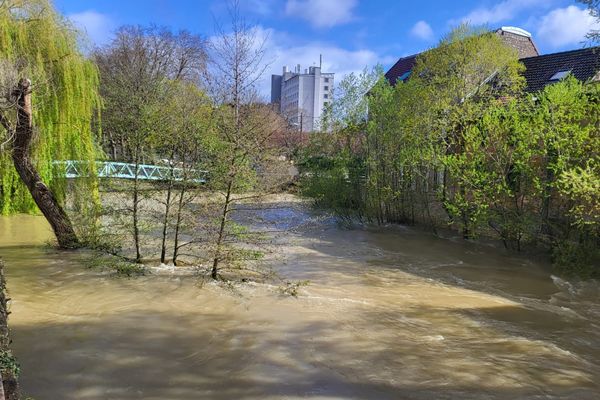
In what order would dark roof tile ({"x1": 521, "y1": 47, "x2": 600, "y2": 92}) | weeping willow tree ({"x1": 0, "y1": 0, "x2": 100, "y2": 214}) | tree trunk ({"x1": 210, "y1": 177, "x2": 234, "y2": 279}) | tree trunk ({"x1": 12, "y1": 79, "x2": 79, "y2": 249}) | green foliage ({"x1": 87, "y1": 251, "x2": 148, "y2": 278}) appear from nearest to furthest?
1. tree trunk ({"x1": 210, "y1": 177, "x2": 234, "y2": 279})
2. green foliage ({"x1": 87, "y1": 251, "x2": 148, "y2": 278})
3. tree trunk ({"x1": 12, "y1": 79, "x2": 79, "y2": 249})
4. weeping willow tree ({"x1": 0, "y1": 0, "x2": 100, "y2": 214})
5. dark roof tile ({"x1": 521, "y1": 47, "x2": 600, "y2": 92})

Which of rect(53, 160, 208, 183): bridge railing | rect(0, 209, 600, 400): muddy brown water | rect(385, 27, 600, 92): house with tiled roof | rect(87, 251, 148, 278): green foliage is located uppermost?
rect(385, 27, 600, 92): house with tiled roof

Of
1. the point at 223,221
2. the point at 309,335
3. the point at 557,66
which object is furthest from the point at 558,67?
the point at 309,335

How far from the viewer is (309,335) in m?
5.88

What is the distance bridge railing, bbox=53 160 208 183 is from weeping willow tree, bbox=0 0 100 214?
0.22m

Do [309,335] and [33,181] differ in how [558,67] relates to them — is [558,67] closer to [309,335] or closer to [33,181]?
[309,335]

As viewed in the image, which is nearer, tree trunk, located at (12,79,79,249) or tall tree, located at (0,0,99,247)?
tree trunk, located at (12,79,79,249)

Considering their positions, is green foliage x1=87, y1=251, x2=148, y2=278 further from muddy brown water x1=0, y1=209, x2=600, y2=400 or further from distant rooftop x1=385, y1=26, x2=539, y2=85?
distant rooftop x1=385, y1=26, x2=539, y2=85

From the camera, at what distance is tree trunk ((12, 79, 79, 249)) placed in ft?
29.2

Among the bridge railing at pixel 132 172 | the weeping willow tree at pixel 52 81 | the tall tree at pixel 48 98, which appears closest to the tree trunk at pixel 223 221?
the bridge railing at pixel 132 172

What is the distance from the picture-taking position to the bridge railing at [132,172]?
25.5ft

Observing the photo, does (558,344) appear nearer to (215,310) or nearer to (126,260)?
(215,310)

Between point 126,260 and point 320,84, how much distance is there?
82094mm

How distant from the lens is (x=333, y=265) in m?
10.3

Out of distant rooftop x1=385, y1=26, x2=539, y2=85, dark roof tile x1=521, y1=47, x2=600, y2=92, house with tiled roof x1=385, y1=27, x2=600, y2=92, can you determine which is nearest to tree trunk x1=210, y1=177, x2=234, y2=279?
house with tiled roof x1=385, y1=27, x2=600, y2=92
